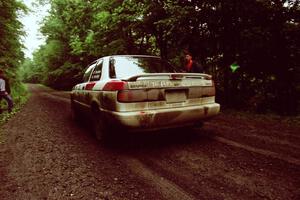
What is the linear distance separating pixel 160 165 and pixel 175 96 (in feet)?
3.95

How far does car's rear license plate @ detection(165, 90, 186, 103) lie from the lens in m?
3.95

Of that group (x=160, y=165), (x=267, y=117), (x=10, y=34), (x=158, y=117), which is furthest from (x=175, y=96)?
(x=10, y=34)

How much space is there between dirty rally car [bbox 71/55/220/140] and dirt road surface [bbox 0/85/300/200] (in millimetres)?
520

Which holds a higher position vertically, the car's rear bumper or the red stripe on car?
the red stripe on car

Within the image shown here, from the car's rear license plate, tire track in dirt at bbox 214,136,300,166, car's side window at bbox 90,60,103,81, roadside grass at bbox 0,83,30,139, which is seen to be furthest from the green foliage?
tire track in dirt at bbox 214,136,300,166

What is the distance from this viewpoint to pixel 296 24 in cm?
660

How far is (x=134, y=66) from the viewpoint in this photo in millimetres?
4547

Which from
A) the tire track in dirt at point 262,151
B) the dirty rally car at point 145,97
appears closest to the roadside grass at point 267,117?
the tire track in dirt at point 262,151

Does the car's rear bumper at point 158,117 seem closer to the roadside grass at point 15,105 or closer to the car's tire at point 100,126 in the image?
the car's tire at point 100,126

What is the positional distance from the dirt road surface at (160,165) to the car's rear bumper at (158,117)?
1.61 feet

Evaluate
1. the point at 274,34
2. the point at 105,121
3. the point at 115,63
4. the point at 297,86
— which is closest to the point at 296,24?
the point at 274,34

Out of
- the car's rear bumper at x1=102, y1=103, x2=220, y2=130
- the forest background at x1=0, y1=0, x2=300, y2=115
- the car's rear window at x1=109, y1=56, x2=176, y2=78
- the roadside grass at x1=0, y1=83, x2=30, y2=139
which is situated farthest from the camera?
the roadside grass at x1=0, y1=83, x2=30, y2=139

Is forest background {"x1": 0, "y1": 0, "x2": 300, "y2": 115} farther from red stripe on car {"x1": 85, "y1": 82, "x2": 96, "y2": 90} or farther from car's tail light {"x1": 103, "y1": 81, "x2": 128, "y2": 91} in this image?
car's tail light {"x1": 103, "y1": 81, "x2": 128, "y2": 91}

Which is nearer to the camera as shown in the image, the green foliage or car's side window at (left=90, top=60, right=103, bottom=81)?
car's side window at (left=90, top=60, right=103, bottom=81)
